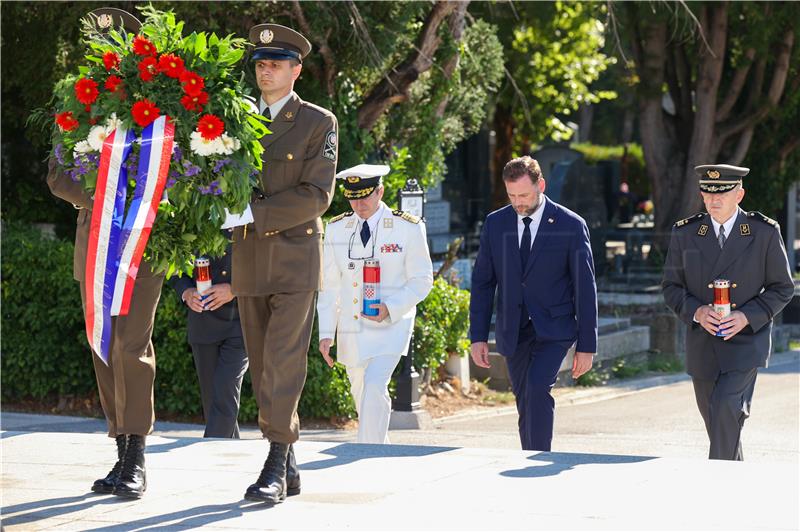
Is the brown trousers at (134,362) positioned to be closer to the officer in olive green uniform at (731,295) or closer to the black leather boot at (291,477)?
the black leather boot at (291,477)

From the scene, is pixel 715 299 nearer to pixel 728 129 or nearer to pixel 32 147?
pixel 32 147

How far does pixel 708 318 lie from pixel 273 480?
3106 millimetres

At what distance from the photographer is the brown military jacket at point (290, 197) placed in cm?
618

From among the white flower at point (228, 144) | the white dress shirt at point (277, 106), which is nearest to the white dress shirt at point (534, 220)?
the white dress shirt at point (277, 106)

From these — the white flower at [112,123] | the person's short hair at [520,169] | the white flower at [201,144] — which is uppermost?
the person's short hair at [520,169]

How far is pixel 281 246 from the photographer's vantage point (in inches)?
245

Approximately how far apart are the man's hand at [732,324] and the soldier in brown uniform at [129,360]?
11.3 feet

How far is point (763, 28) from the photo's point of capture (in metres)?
21.8

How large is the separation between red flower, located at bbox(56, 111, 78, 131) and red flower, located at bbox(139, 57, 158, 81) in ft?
1.25

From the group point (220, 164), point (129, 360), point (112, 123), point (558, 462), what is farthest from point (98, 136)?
point (558, 462)

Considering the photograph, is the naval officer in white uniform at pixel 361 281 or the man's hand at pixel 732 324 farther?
the naval officer in white uniform at pixel 361 281

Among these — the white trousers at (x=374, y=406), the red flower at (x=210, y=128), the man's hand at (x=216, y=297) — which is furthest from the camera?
the man's hand at (x=216, y=297)

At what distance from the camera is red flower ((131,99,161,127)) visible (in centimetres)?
573

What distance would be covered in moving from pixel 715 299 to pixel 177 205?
A: 142 inches
